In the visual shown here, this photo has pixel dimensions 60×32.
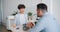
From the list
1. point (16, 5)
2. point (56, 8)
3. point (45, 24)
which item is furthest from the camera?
point (16, 5)

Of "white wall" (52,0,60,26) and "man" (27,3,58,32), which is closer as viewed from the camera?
"man" (27,3,58,32)

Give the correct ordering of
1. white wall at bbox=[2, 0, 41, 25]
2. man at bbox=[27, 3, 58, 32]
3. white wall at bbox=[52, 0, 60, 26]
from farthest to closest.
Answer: white wall at bbox=[2, 0, 41, 25] < white wall at bbox=[52, 0, 60, 26] < man at bbox=[27, 3, 58, 32]

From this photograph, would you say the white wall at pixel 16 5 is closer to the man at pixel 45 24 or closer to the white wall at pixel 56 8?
the white wall at pixel 56 8

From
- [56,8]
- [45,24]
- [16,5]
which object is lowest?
[45,24]

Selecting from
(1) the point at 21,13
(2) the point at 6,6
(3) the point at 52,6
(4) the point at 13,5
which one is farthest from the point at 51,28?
(2) the point at 6,6

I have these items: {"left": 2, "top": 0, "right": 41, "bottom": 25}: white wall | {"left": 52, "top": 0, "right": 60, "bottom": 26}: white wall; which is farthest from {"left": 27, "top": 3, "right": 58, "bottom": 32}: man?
{"left": 2, "top": 0, "right": 41, "bottom": 25}: white wall

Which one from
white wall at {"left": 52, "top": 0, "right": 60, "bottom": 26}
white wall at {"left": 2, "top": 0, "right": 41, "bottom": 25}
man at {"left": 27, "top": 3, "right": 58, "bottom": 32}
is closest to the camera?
man at {"left": 27, "top": 3, "right": 58, "bottom": 32}

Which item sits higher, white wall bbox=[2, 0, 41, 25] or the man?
white wall bbox=[2, 0, 41, 25]

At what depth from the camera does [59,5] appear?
4.27m

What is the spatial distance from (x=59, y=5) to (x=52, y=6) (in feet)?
0.83

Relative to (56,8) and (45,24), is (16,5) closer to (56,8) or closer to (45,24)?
(56,8)

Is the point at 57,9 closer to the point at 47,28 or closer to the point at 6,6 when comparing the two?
the point at 6,6

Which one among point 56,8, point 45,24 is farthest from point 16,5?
point 45,24

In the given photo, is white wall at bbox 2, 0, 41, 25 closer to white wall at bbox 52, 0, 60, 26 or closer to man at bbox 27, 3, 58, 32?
white wall at bbox 52, 0, 60, 26
